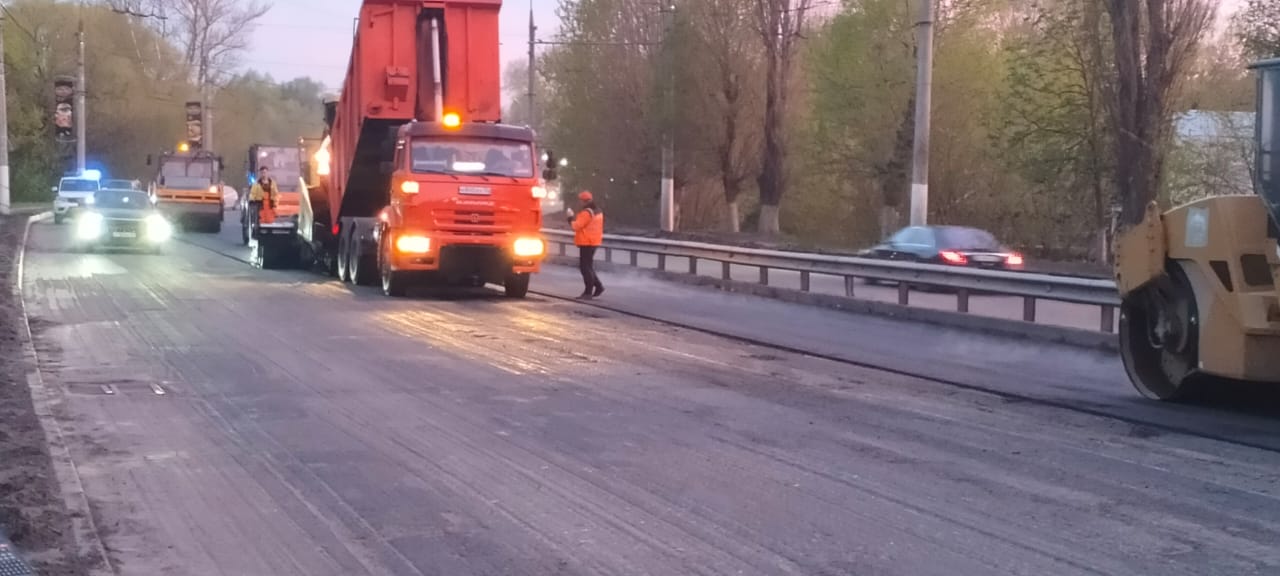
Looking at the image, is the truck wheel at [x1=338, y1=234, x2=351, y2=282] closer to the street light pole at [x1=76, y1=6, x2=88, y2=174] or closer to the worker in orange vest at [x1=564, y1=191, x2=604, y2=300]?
the worker in orange vest at [x1=564, y1=191, x2=604, y2=300]

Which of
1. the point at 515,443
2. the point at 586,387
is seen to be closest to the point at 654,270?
the point at 586,387

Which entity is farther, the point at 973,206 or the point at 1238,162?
the point at 973,206

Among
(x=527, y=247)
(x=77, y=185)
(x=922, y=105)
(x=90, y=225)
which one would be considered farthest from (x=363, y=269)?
(x=77, y=185)

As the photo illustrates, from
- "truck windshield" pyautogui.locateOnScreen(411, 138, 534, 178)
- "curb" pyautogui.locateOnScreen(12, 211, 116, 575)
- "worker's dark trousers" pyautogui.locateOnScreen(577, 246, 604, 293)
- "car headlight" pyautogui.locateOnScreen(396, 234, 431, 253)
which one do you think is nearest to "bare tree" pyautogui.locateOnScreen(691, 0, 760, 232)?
"worker's dark trousers" pyautogui.locateOnScreen(577, 246, 604, 293)

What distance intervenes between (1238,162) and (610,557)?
3455 centimetres

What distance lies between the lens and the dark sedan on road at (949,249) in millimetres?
26016

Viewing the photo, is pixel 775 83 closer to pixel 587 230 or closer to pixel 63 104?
pixel 587 230

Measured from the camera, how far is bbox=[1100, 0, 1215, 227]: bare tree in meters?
26.5

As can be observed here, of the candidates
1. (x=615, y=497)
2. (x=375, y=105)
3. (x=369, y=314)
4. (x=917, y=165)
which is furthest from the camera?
(x=917, y=165)

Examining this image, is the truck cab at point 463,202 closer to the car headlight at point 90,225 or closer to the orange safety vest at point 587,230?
the orange safety vest at point 587,230

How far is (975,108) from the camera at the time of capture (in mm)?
43094

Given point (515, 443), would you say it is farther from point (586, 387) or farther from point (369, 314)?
point (369, 314)

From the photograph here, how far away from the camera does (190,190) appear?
48938 millimetres

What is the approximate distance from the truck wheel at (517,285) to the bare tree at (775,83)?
24168 mm
